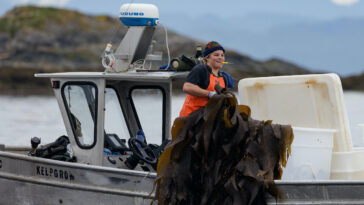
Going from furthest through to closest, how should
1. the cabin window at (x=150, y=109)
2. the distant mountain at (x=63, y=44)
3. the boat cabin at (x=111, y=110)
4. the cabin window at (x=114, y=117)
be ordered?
the distant mountain at (x=63, y=44) → the cabin window at (x=150, y=109) → the cabin window at (x=114, y=117) → the boat cabin at (x=111, y=110)

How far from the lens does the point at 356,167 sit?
7.50m

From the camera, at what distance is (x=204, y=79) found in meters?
7.24

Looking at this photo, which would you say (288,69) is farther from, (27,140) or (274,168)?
(274,168)

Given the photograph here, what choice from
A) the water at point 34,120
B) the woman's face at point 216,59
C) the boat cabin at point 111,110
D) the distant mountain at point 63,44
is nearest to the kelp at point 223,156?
the woman's face at point 216,59

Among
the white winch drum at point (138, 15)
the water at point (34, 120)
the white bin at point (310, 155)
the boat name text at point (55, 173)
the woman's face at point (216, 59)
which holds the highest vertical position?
the white winch drum at point (138, 15)

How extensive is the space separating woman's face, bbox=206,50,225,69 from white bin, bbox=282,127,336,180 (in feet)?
3.57

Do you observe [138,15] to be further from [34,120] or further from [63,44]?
[63,44]

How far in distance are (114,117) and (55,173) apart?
44.9 inches

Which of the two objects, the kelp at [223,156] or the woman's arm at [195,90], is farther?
the woman's arm at [195,90]

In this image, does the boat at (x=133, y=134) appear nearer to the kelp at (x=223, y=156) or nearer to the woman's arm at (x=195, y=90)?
the kelp at (x=223, y=156)

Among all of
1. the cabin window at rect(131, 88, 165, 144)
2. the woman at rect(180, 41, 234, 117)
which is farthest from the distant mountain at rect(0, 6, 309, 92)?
the woman at rect(180, 41, 234, 117)

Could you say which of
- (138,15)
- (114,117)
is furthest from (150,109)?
(138,15)

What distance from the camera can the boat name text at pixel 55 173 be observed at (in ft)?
27.4

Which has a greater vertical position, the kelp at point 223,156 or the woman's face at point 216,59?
the woman's face at point 216,59
